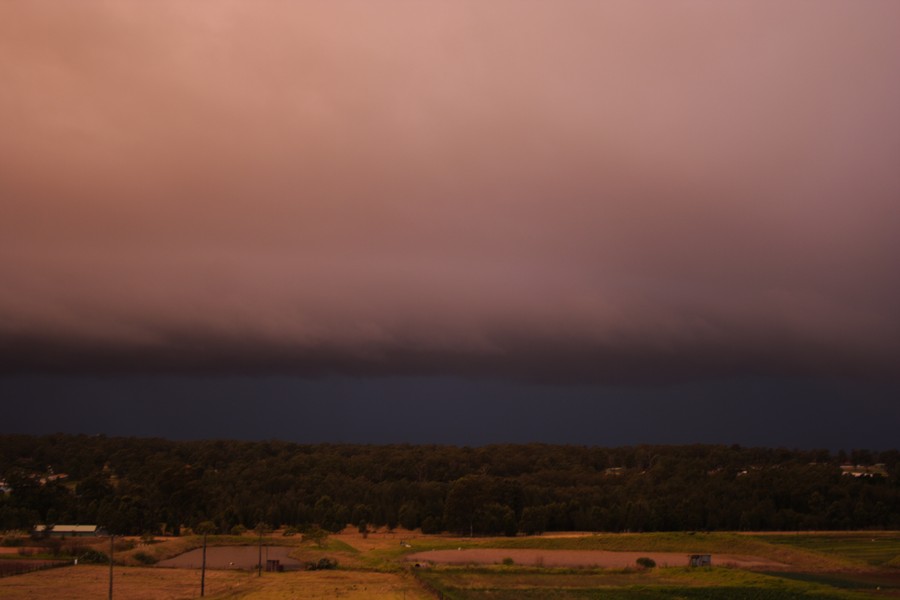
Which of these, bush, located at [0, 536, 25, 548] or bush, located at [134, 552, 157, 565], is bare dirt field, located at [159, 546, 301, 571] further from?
bush, located at [0, 536, 25, 548]

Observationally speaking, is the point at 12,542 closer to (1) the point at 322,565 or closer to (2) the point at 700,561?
(1) the point at 322,565

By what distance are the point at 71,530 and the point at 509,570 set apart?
53.9 m

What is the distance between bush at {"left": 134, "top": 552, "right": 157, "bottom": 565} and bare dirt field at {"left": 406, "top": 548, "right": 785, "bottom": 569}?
22.5 m

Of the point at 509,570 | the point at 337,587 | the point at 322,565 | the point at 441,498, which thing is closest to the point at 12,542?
the point at 322,565

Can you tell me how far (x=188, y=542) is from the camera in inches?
3730

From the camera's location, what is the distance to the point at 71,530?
99.8 metres

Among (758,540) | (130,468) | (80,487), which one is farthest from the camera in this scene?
(130,468)

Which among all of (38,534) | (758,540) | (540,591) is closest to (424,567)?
(540,591)

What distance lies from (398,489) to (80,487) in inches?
1622

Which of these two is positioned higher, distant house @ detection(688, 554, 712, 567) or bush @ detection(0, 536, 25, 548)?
distant house @ detection(688, 554, 712, 567)

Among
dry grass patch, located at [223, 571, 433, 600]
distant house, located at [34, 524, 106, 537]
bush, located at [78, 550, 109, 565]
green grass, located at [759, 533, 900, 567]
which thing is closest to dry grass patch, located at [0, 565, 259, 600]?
dry grass patch, located at [223, 571, 433, 600]

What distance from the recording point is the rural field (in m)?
58.3

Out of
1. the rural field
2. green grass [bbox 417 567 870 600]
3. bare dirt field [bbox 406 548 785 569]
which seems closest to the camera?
green grass [bbox 417 567 870 600]

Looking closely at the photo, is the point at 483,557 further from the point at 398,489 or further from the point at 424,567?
the point at 398,489
